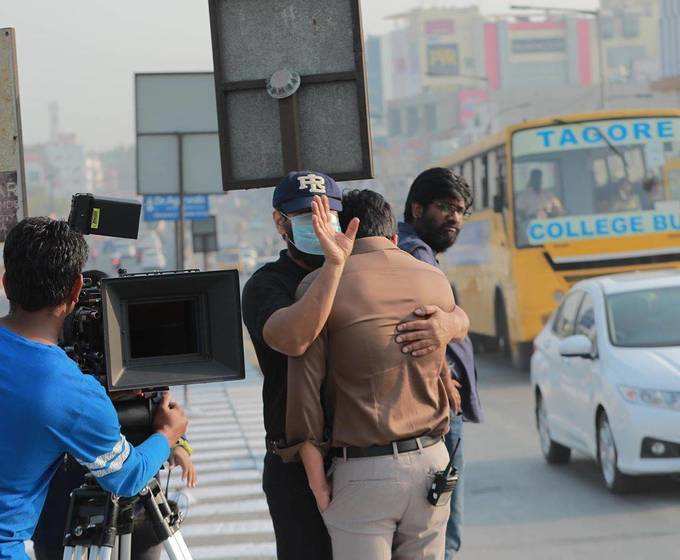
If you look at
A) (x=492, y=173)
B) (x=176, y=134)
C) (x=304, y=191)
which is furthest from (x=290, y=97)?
(x=492, y=173)

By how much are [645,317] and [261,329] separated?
695 cm

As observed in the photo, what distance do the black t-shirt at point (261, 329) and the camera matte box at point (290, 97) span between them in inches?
37.9

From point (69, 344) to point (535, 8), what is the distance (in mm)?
38655

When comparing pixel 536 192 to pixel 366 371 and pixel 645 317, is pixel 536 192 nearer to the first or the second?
pixel 645 317

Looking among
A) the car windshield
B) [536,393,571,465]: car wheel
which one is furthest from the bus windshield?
the car windshield

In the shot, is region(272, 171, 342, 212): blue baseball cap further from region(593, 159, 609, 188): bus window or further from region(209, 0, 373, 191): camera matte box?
region(593, 159, 609, 188): bus window

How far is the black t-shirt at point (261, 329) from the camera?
3900 millimetres

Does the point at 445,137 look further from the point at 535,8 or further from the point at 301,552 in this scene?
the point at 301,552

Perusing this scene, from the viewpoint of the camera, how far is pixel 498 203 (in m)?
19.9

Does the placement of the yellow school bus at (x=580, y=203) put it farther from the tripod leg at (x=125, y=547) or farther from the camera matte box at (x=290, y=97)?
the tripod leg at (x=125, y=547)

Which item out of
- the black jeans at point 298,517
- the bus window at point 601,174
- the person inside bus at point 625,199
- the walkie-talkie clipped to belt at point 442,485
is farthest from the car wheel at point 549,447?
the bus window at point 601,174

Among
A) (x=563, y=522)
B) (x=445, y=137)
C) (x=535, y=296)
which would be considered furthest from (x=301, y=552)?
(x=445, y=137)

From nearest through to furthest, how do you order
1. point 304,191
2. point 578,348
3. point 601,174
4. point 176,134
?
point 304,191 → point 578,348 → point 176,134 → point 601,174

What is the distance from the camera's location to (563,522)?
866 centimetres
